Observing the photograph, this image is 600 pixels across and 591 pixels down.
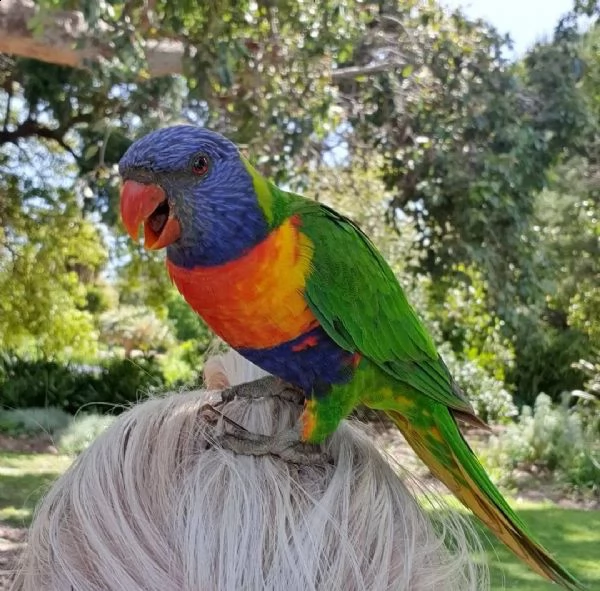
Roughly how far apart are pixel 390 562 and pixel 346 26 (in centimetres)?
336

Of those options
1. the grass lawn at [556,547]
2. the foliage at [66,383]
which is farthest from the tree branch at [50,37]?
the foliage at [66,383]

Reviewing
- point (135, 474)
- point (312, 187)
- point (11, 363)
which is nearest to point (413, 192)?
point (312, 187)

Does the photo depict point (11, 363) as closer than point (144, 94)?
No

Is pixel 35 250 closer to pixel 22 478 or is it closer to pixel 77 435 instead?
pixel 77 435

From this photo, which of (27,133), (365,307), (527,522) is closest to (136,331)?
(27,133)

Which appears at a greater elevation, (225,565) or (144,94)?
(144,94)

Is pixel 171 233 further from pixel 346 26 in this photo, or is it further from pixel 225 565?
pixel 346 26

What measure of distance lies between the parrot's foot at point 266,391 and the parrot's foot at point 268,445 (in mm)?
108

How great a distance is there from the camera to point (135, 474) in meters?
0.89

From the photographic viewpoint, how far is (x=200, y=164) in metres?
1.07

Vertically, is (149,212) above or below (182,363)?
above

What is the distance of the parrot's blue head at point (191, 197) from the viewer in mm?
1025

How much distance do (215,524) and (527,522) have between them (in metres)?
4.20

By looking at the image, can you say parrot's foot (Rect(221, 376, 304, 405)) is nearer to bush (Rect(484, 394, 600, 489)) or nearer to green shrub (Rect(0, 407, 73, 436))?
bush (Rect(484, 394, 600, 489))
